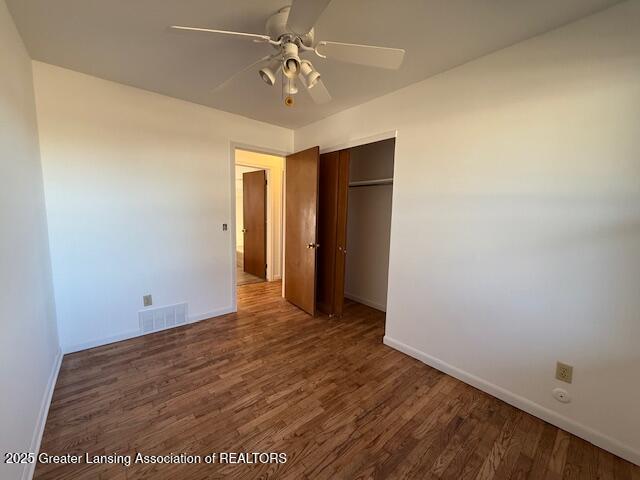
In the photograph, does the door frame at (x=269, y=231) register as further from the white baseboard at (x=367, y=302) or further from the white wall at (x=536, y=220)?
the white wall at (x=536, y=220)

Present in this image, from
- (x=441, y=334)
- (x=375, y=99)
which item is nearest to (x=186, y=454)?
(x=441, y=334)

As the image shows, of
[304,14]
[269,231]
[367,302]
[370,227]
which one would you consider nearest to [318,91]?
[304,14]

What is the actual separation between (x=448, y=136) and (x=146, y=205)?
2.87 metres

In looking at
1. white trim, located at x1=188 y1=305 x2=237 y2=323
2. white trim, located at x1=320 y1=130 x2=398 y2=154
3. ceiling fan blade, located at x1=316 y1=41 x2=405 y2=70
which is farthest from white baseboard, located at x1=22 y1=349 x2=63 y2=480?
white trim, located at x1=320 y1=130 x2=398 y2=154

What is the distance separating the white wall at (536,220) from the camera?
55.8 inches

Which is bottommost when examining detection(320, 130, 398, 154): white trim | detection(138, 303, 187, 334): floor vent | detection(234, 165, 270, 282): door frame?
detection(138, 303, 187, 334): floor vent

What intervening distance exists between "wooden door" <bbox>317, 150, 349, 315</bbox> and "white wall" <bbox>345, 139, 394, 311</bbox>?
1.61ft

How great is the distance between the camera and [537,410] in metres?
1.72

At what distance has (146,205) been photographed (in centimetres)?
261

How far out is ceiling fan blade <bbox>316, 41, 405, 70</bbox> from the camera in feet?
4.30

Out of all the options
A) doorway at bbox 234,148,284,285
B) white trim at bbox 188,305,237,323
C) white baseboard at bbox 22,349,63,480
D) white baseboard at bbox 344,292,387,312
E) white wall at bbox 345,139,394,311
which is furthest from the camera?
doorway at bbox 234,148,284,285

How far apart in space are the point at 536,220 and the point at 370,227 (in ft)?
6.84

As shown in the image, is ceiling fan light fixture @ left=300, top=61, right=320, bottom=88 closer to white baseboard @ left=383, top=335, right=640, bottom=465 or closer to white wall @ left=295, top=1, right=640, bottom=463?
white wall @ left=295, top=1, right=640, bottom=463

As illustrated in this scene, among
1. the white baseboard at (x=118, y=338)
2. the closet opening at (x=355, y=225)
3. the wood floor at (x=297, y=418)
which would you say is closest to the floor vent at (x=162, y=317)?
the white baseboard at (x=118, y=338)
